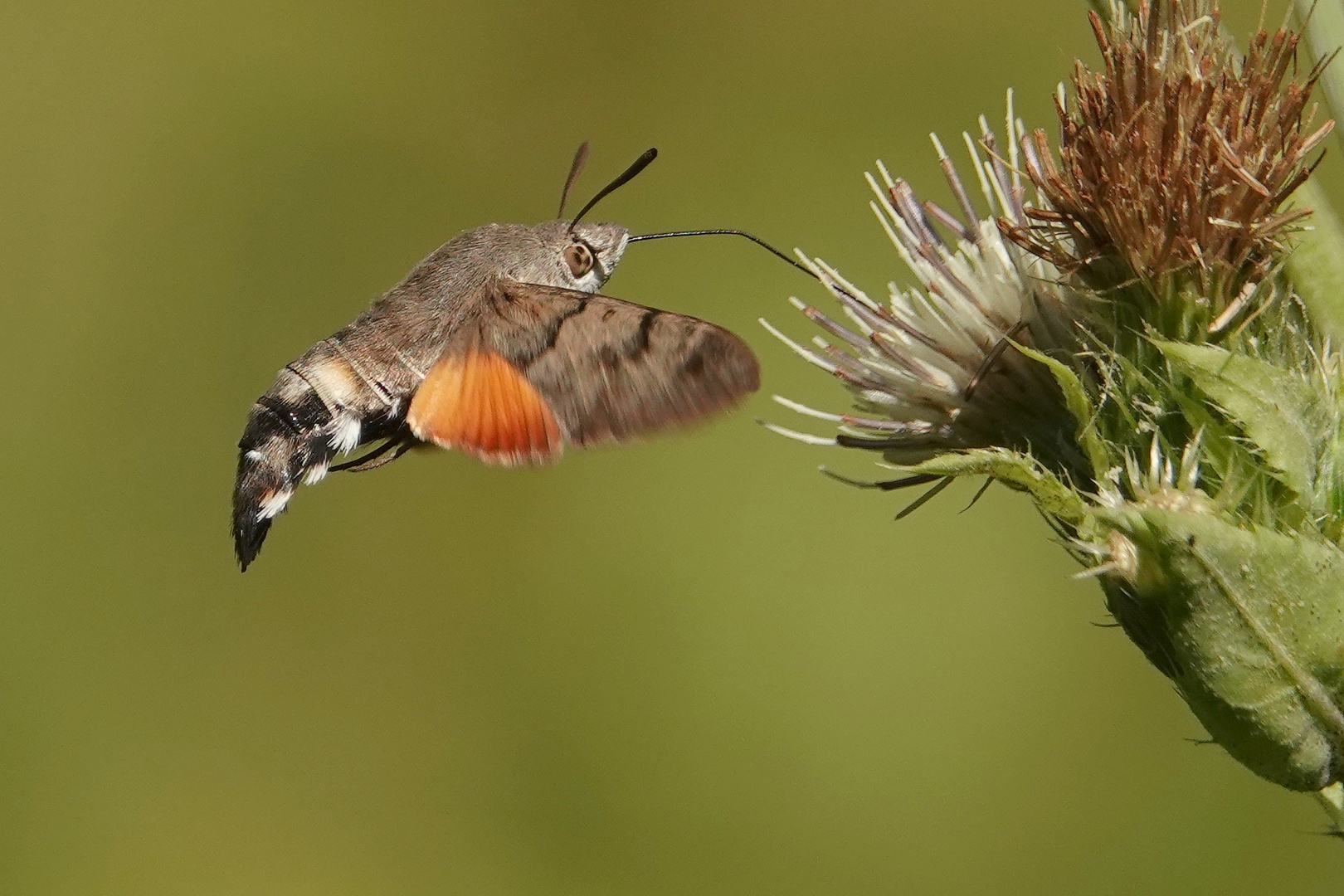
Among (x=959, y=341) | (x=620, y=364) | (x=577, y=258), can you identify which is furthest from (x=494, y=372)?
(x=959, y=341)

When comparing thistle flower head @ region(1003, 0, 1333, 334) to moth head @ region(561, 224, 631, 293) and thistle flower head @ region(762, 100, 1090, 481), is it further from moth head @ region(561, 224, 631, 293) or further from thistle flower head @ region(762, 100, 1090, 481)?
moth head @ region(561, 224, 631, 293)

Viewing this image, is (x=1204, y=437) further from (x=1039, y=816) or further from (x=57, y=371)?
(x=57, y=371)

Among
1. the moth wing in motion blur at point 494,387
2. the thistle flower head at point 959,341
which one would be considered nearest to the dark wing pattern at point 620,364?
the moth wing in motion blur at point 494,387

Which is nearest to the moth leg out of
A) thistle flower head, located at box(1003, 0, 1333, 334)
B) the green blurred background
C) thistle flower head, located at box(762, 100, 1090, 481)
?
thistle flower head, located at box(762, 100, 1090, 481)

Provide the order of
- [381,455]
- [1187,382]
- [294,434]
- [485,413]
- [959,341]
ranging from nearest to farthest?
[1187,382]
[959,341]
[485,413]
[294,434]
[381,455]

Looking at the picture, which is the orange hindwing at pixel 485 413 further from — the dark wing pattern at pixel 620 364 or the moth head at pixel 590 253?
the moth head at pixel 590 253

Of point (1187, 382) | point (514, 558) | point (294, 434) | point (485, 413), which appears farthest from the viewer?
point (514, 558)

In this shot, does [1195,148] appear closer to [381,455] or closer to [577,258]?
[577,258]
